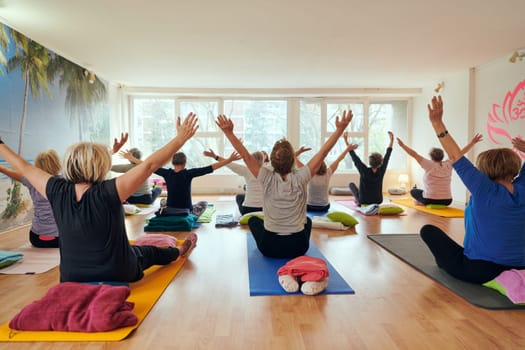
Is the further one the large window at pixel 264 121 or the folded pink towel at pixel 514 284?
the large window at pixel 264 121

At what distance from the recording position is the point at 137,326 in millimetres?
1785

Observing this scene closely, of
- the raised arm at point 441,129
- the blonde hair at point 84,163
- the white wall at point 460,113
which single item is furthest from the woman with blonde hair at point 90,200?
the white wall at point 460,113

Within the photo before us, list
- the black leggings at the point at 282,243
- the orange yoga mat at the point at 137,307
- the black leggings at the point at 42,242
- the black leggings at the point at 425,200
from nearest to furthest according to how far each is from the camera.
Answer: the orange yoga mat at the point at 137,307
the black leggings at the point at 282,243
the black leggings at the point at 42,242
the black leggings at the point at 425,200

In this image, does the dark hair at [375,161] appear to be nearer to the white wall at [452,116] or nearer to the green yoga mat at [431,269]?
the green yoga mat at [431,269]

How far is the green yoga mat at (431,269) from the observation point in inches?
81.4

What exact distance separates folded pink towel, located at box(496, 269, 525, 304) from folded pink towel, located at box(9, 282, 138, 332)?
2152 millimetres

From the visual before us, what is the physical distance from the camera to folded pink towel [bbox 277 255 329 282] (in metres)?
2.22

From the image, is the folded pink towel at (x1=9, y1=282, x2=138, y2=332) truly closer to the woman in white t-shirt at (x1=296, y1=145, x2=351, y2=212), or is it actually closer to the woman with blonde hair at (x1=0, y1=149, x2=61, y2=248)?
the woman with blonde hair at (x1=0, y1=149, x2=61, y2=248)

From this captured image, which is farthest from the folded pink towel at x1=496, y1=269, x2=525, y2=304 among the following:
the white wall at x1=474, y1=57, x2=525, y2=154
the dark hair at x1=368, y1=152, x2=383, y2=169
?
the white wall at x1=474, y1=57, x2=525, y2=154

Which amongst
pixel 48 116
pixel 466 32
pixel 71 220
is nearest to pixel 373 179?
pixel 466 32

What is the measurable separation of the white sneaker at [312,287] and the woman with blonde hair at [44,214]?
7.76 ft

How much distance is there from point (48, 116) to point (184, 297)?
159 inches

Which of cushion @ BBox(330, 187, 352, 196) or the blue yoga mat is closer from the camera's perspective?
the blue yoga mat

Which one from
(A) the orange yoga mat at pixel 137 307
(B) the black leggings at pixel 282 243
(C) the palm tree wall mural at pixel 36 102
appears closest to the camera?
(A) the orange yoga mat at pixel 137 307
